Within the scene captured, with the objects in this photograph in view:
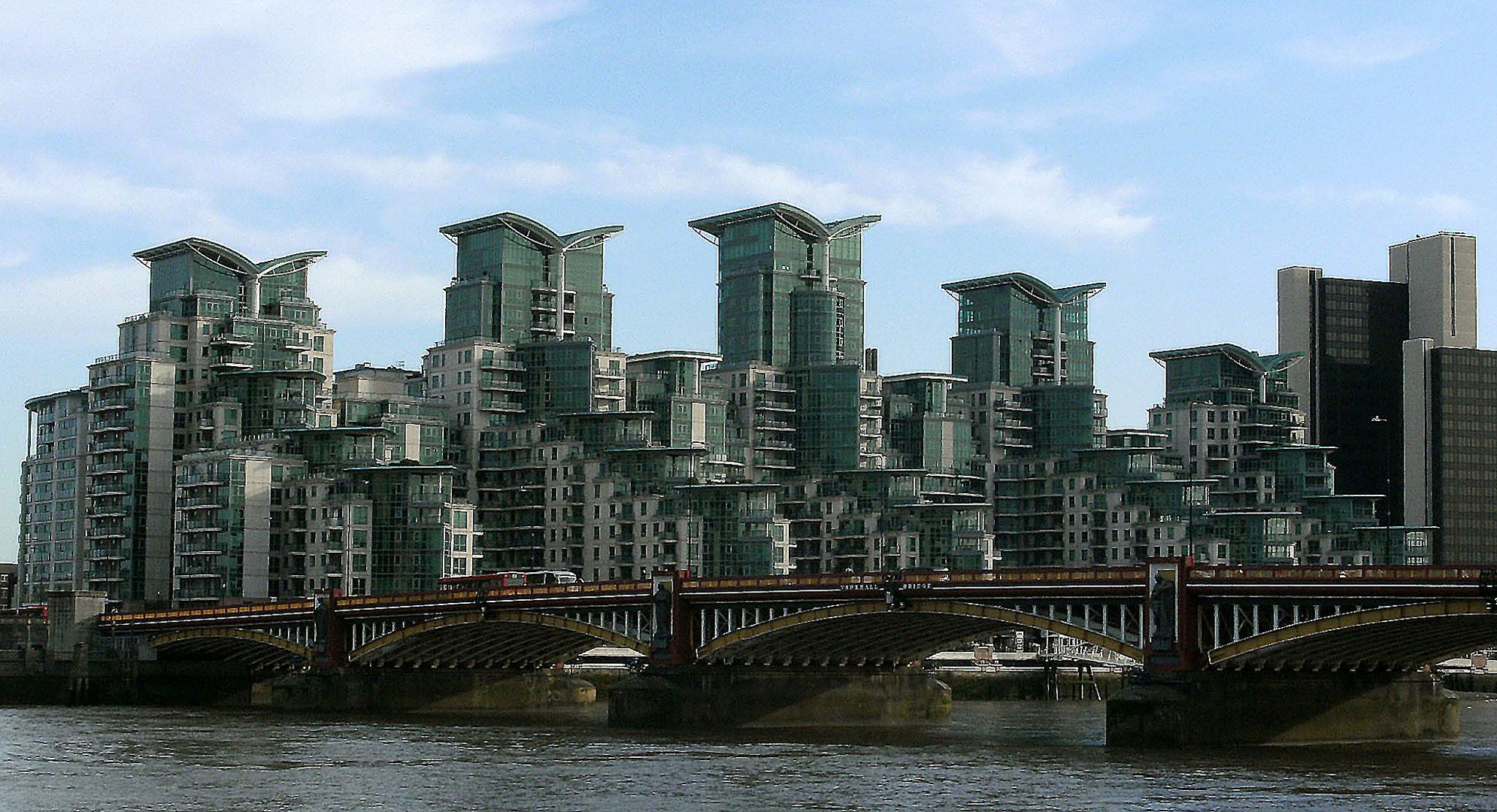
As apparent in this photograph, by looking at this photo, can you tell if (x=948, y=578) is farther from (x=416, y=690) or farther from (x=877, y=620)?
(x=416, y=690)

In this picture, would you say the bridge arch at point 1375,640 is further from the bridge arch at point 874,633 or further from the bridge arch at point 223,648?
the bridge arch at point 223,648

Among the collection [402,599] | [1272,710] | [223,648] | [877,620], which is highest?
[402,599]

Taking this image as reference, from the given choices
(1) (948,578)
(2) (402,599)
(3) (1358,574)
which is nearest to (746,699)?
(1) (948,578)

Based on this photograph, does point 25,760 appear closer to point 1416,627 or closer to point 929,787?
point 929,787

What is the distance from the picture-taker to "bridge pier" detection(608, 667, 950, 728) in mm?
149750

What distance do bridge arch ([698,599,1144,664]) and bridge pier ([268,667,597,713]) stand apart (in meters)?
30.8

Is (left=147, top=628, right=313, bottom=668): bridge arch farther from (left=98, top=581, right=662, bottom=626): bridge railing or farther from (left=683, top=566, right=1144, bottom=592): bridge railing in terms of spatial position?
(left=683, top=566, right=1144, bottom=592): bridge railing

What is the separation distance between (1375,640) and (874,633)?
116ft

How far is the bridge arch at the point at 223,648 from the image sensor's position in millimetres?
180875

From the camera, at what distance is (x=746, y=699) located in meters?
151

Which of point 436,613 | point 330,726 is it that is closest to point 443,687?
point 436,613

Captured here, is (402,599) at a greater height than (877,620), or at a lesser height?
greater

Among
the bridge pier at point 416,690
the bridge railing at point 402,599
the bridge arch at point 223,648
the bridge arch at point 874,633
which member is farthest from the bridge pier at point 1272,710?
the bridge arch at point 223,648

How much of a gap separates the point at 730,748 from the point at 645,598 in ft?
81.8
